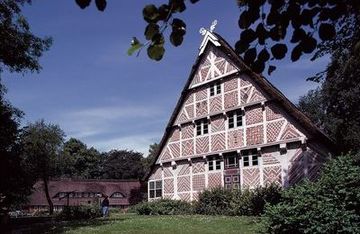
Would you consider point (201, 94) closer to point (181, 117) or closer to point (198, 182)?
point (181, 117)

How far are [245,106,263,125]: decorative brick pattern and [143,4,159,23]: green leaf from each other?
27350mm

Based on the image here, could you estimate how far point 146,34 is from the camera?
3211 mm

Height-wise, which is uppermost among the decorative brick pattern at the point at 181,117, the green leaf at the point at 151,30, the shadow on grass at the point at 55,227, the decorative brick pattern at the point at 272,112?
the decorative brick pattern at the point at 181,117

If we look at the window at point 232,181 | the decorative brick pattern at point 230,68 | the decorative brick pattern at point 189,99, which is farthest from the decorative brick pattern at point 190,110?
the window at point 232,181

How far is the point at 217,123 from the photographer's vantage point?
109 ft

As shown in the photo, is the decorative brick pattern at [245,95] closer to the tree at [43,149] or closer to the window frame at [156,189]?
the window frame at [156,189]

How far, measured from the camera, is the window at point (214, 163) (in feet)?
108

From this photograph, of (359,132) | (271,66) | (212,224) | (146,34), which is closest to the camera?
(146,34)

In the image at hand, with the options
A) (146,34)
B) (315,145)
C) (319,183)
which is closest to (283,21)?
(146,34)

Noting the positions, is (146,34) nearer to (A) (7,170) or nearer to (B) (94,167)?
(A) (7,170)

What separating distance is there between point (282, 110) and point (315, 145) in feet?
10.1

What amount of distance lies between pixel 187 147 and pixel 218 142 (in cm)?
365

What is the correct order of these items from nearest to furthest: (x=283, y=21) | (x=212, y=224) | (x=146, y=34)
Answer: (x=146, y=34), (x=283, y=21), (x=212, y=224)

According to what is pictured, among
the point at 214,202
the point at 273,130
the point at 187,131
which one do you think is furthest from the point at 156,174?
the point at 273,130
